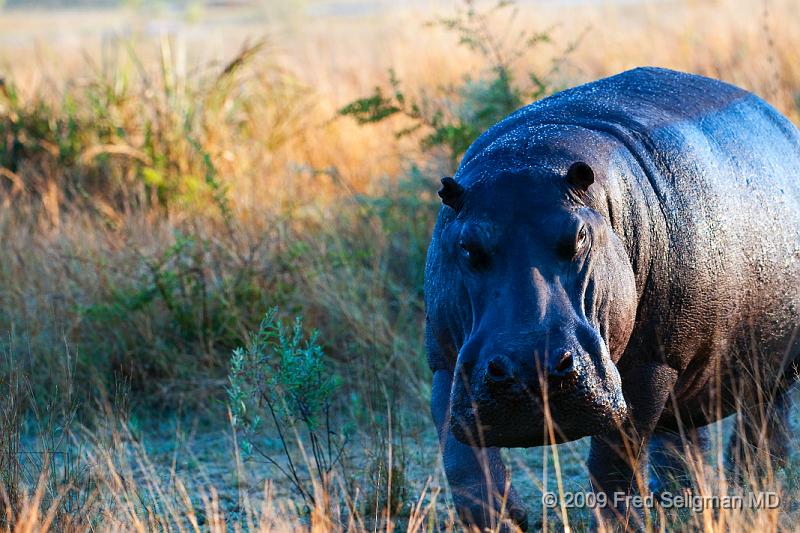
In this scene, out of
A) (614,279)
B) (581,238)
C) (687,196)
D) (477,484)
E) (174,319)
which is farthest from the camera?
(174,319)

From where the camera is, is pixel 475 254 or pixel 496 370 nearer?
pixel 496 370

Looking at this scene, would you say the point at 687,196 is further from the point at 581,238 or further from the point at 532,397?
the point at 532,397

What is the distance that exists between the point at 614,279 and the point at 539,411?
0.45 metres

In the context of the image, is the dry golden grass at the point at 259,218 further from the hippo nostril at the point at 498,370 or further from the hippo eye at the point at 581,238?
the hippo eye at the point at 581,238

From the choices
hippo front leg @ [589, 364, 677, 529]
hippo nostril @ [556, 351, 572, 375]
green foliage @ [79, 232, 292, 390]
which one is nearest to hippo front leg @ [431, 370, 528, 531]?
hippo front leg @ [589, 364, 677, 529]

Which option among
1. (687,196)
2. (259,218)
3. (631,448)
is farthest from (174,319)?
(687,196)

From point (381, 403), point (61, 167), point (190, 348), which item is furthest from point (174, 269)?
point (61, 167)

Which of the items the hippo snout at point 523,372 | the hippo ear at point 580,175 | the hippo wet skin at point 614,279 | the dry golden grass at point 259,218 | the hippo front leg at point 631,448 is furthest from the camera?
the dry golden grass at point 259,218

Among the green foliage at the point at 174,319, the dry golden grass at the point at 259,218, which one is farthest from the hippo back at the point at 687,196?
the green foliage at the point at 174,319

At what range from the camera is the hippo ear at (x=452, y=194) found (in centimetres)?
287

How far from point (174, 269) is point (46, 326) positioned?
0.75m

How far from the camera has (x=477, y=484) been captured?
3193 millimetres

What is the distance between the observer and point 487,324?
2.67 m

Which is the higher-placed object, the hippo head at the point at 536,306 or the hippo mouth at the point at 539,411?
the hippo head at the point at 536,306
